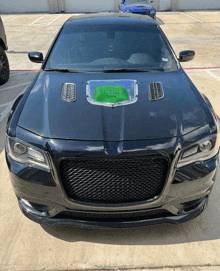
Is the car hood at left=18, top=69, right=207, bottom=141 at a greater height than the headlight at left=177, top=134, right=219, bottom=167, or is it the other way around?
the car hood at left=18, top=69, right=207, bottom=141

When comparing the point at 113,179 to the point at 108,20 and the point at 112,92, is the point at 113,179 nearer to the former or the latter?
the point at 112,92

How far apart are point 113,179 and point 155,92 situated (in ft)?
3.48

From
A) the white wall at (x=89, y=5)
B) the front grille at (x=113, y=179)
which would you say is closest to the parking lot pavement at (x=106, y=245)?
the front grille at (x=113, y=179)

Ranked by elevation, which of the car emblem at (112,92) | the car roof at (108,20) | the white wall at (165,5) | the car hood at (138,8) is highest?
the car roof at (108,20)

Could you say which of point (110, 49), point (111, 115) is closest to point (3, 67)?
point (110, 49)

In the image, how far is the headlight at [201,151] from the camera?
2.21 metres

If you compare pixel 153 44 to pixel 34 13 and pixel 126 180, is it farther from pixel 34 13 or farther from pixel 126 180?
pixel 34 13

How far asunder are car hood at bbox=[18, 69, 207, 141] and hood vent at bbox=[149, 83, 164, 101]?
1.6 inches

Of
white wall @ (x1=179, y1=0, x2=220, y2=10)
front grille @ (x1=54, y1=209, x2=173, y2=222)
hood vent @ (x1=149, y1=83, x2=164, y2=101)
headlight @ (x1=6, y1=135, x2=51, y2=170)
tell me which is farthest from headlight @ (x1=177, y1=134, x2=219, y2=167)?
white wall @ (x1=179, y1=0, x2=220, y2=10)

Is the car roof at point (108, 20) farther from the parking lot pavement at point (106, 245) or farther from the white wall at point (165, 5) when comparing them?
the white wall at point (165, 5)

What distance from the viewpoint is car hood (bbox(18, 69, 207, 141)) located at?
7.40ft

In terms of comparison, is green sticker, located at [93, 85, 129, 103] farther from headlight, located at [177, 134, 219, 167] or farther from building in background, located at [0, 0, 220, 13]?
building in background, located at [0, 0, 220, 13]

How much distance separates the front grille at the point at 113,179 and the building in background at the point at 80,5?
21.3m

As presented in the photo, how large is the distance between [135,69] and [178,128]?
1199 millimetres
